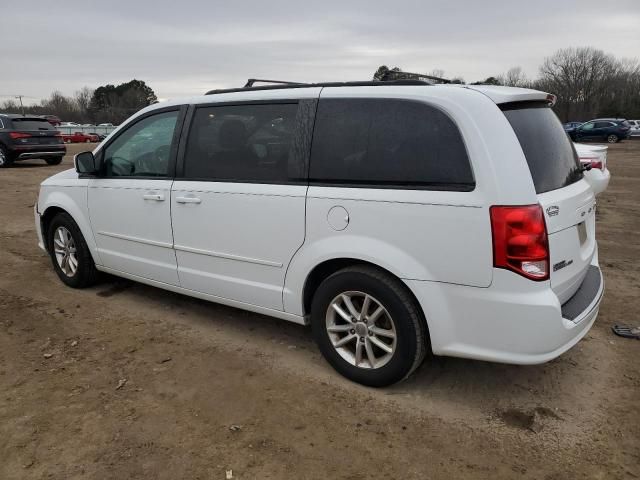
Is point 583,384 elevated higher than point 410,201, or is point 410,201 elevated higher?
point 410,201

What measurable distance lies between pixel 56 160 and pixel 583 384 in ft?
60.1

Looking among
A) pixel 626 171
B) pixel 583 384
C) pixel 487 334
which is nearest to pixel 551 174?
pixel 487 334

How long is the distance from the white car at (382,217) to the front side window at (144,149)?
0.08 feet

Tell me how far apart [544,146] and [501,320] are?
1038 millimetres

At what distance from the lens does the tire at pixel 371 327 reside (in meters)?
2.99

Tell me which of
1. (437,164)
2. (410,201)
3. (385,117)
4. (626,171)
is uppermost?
(385,117)

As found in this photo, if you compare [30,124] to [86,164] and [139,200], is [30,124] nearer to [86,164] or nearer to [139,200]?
[86,164]

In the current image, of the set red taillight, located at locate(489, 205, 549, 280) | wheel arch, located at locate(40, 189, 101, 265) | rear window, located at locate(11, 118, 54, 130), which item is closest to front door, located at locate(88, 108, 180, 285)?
wheel arch, located at locate(40, 189, 101, 265)

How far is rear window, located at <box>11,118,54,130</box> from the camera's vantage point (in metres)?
15.9

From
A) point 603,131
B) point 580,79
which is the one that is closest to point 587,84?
point 580,79

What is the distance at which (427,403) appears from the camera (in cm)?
311

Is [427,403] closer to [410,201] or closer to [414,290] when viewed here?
[414,290]

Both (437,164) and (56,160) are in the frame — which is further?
(56,160)

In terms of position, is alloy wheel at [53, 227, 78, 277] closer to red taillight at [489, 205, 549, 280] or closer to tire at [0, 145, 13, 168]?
red taillight at [489, 205, 549, 280]
